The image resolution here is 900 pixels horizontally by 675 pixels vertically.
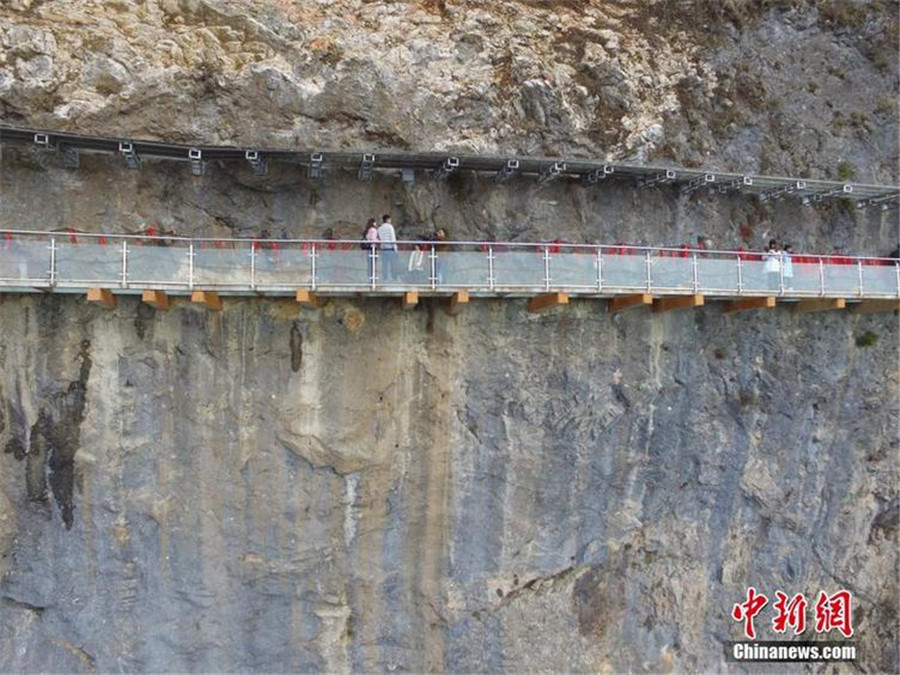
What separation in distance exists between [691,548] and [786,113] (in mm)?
9956

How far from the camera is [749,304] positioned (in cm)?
1122

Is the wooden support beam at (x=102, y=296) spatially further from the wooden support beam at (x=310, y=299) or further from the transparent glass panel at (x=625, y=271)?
the transparent glass panel at (x=625, y=271)

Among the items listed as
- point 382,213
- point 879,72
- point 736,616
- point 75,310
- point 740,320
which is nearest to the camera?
point 75,310

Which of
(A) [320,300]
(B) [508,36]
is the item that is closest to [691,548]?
(A) [320,300]

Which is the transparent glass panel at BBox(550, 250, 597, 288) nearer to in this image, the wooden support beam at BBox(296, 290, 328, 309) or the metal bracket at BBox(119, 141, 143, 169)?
the wooden support beam at BBox(296, 290, 328, 309)

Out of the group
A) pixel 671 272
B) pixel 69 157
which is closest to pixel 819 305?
pixel 671 272

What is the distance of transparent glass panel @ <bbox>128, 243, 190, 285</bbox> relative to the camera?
356 inches

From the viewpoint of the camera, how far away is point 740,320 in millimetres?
11906

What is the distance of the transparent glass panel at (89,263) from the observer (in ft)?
29.2

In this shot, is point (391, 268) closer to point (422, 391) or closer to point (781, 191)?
point (422, 391)

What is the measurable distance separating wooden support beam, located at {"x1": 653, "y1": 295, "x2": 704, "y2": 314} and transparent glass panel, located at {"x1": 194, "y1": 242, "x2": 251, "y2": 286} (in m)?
7.53

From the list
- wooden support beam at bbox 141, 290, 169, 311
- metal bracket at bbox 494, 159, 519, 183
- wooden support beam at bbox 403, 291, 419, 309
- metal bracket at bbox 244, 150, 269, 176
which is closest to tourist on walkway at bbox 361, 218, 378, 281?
wooden support beam at bbox 403, 291, 419, 309

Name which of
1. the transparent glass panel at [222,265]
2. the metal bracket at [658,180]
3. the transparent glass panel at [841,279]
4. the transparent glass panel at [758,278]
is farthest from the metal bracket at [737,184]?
the transparent glass panel at [222,265]

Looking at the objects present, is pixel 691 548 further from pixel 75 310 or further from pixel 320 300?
pixel 75 310
